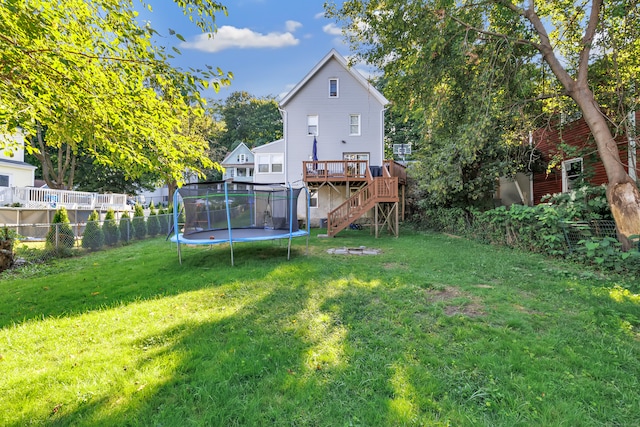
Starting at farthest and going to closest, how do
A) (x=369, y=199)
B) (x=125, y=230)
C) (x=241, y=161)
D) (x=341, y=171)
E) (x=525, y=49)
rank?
(x=241, y=161) → (x=341, y=171) → (x=125, y=230) → (x=369, y=199) → (x=525, y=49)

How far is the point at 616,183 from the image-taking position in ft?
21.8

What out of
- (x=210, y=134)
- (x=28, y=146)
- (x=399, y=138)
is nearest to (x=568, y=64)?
(x=28, y=146)

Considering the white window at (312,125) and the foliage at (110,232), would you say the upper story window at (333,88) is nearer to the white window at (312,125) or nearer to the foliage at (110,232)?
the white window at (312,125)

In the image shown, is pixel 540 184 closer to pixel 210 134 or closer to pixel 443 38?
pixel 443 38

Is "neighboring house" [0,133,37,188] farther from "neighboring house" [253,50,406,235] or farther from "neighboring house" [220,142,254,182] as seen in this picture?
"neighboring house" [253,50,406,235]

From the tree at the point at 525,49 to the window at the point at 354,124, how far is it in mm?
8385

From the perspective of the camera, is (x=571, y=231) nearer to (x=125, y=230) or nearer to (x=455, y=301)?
(x=455, y=301)

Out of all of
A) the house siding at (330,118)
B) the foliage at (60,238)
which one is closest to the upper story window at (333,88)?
the house siding at (330,118)

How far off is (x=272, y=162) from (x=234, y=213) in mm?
11568

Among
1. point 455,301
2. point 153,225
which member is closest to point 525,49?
point 455,301

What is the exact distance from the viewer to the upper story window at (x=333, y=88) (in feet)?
57.7

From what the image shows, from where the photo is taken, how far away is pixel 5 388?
245cm

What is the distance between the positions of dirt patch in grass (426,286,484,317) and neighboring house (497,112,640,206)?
260 inches

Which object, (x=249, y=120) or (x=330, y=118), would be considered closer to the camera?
(x=330, y=118)
